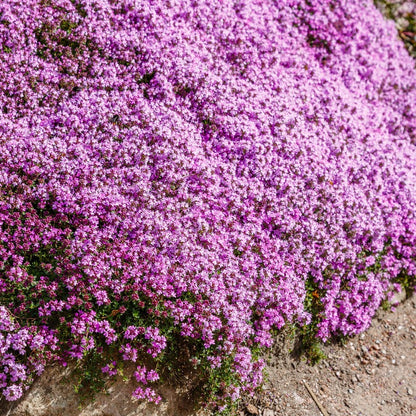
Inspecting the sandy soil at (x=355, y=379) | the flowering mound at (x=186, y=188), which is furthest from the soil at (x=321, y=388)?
the flowering mound at (x=186, y=188)

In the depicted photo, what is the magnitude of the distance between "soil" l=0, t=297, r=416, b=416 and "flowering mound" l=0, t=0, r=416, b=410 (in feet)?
1.05

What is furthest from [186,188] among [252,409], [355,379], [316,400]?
[355,379]

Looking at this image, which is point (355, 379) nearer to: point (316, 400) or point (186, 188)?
point (316, 400)

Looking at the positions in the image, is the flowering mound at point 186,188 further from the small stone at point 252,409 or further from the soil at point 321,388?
the small stone at point 252,409

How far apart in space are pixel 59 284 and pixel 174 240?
4.48 feet

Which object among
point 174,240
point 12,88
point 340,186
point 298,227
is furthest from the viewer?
point 340,186

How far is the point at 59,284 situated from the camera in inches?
203

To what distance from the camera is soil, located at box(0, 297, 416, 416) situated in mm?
5090

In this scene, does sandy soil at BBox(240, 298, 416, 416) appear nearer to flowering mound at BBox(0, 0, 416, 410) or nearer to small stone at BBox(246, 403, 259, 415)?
small stone at BBox(246, 403, 259, 415)

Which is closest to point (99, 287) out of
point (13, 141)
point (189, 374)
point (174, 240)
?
point (174, 240)

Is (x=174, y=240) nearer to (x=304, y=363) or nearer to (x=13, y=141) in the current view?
(x=13, y=141)

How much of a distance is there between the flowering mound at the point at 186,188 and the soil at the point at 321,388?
0.32 meters

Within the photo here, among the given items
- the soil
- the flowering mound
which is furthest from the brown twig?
the flowering mound

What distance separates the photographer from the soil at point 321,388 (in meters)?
5.09
